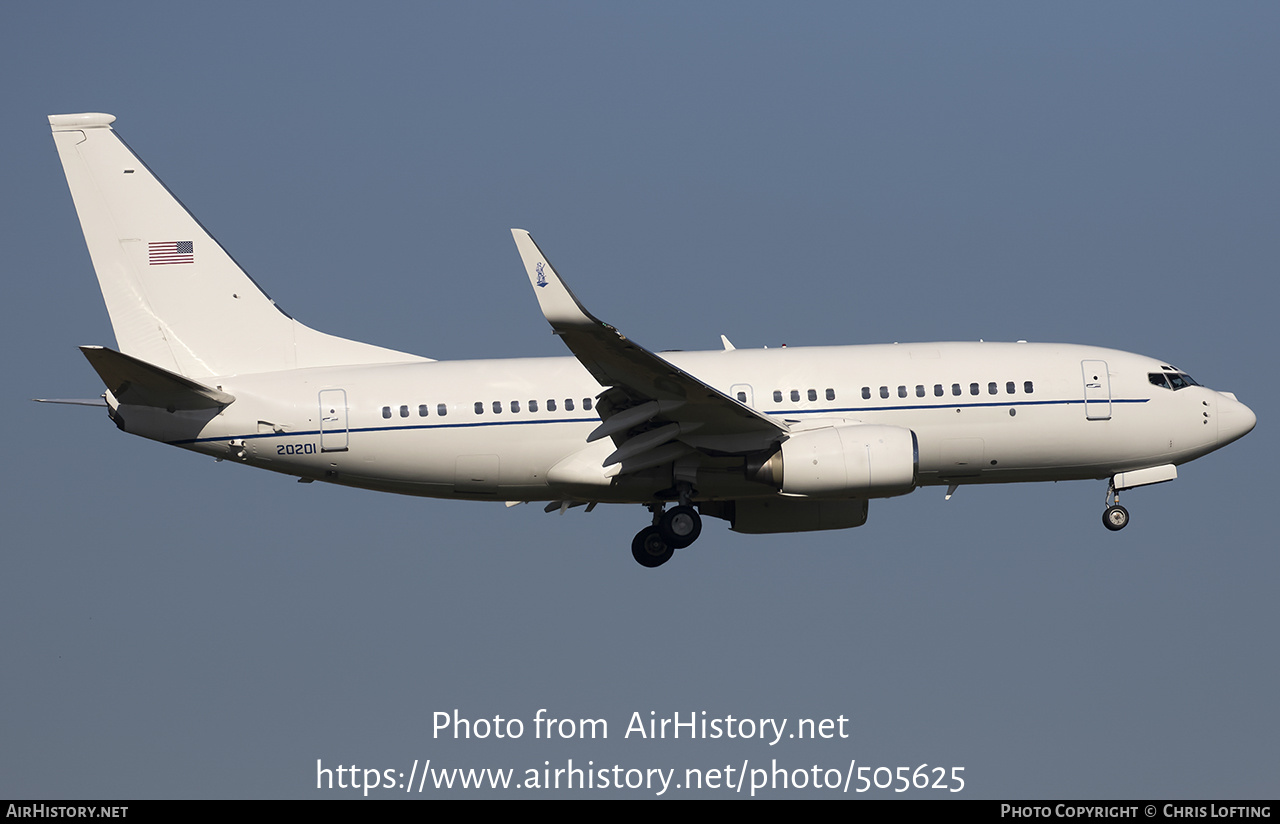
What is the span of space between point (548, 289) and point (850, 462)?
28.0 ft

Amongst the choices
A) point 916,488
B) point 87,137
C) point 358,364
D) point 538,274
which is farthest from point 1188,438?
point 87,137

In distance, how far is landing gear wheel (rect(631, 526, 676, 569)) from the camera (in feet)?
123

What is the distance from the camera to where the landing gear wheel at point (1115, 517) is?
38.7m

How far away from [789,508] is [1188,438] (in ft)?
32.9

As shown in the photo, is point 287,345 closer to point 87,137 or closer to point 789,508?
point 87,137

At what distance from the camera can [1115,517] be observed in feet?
127

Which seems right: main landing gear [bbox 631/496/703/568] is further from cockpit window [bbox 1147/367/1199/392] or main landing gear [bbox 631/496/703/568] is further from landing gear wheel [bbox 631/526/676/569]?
cockpit window [bbox 1147/367/1199/392]

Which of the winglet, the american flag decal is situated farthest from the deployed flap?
the winglet

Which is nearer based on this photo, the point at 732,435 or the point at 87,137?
the point at 732,435

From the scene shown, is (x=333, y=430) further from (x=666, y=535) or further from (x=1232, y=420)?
(x=1232, y=420)

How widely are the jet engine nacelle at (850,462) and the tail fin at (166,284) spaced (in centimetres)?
1014

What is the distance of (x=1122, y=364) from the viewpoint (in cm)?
3825

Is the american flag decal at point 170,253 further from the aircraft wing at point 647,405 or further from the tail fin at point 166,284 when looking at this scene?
the aircraft wing at point 647,405

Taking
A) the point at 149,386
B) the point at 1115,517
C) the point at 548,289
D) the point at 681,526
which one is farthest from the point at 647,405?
the point at 1115,517
